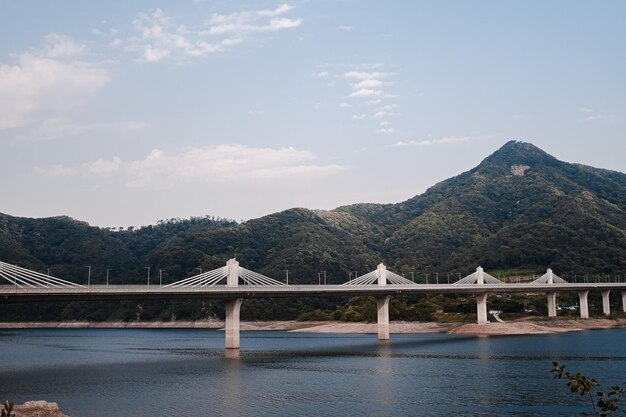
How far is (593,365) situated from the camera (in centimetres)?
5691

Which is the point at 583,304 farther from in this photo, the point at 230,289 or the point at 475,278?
the point at 230,289

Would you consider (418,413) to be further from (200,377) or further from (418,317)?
(418,317)

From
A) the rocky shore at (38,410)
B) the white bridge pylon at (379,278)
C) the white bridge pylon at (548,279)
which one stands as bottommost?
the rocky shore at (38,410)

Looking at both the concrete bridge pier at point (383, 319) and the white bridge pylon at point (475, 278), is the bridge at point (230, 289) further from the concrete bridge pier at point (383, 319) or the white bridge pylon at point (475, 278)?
the white bridge pylon at point (475, 278)

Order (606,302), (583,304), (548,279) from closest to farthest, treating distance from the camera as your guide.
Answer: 1. (583,304)
2. (548,279)
3. (606,302)

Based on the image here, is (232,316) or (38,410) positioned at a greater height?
(232,316)

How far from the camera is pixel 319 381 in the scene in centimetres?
5109

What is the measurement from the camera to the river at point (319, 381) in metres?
38.8

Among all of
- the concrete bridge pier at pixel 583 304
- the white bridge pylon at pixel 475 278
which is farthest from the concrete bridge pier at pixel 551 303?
the white bridge pylon at pixel 475 278

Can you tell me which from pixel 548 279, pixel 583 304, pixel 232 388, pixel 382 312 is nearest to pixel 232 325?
pixel 382 312

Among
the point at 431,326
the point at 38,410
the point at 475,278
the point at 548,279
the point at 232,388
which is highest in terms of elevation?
the point at 548,279

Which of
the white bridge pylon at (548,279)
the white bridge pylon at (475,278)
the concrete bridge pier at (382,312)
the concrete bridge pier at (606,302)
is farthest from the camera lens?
the concrete bridge pier at (606,302)

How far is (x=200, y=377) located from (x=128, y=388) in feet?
24.5

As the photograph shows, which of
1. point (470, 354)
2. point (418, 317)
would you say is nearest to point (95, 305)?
point (418, 317)
